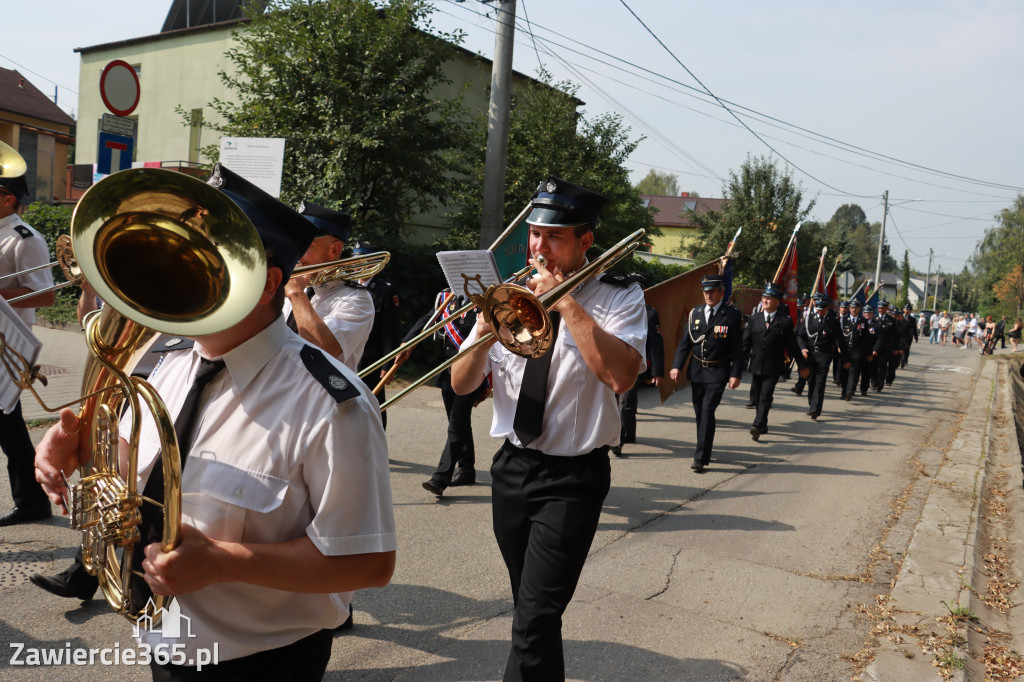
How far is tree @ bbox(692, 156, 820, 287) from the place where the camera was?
1182 inches

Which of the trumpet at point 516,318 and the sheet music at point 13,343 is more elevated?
the trumpet at point 516,318

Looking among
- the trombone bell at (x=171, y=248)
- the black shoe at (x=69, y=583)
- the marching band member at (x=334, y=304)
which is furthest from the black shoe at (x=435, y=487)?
the trombone bell at (x=171, y=248)

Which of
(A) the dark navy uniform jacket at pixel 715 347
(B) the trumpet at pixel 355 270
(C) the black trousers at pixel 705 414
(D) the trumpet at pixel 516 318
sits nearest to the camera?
(D) the trumpet at pixel 516 318

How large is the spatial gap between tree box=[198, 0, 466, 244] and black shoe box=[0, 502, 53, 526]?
25.2 feet

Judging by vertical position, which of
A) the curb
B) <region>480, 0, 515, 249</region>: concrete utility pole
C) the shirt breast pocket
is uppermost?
<region>480, 0, 515, 249</region>: concrete utility pole

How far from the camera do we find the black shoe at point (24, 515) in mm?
4848

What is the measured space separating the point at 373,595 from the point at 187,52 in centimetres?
2541

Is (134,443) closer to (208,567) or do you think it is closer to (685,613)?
(208,567)

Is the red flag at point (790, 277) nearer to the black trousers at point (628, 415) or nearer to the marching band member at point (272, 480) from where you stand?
the black trousers at point (628, 415)

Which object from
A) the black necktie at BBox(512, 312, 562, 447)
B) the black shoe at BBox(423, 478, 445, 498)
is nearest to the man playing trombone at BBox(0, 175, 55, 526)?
the black shoe at BBox(423, 478, 445, 498)

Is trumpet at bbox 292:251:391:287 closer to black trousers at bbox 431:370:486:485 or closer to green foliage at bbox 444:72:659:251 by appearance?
black trousers at bbox 431:370:486:485

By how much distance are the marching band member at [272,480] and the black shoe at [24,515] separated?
12.2ft

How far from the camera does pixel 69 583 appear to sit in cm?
386

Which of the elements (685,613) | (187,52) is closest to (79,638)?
(685,613)
